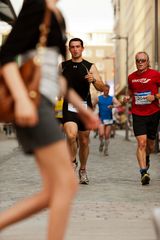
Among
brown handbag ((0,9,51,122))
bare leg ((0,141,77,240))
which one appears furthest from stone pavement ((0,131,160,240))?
brown handbag ((0,9,51,122))

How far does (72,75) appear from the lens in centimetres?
902

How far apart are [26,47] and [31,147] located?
1.75ft

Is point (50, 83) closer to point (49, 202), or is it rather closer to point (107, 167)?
point (49, 202)

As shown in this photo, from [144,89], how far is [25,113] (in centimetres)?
615

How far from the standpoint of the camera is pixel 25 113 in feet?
10.9

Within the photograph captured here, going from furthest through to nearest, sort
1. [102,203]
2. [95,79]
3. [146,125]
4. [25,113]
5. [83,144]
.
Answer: [146,125]
[83,144]
[95,79]
[102,203]
[25,113]

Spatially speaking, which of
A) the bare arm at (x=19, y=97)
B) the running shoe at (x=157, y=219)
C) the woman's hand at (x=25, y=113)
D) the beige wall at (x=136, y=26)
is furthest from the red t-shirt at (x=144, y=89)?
the beige wall at (x=136, y=26)

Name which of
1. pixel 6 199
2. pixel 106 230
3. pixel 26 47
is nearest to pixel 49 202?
pixel 26 47

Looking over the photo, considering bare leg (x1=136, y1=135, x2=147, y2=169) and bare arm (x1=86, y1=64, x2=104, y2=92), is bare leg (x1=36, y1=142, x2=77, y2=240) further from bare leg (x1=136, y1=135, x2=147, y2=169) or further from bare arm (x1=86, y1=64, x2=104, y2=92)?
bare leg (x1=136, y1=135, x2=147, y2=169)

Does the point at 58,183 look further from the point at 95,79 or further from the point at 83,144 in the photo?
the point at 83,144

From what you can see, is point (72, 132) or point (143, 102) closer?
point (72, 132)

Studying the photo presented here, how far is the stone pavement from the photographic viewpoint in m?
5.38

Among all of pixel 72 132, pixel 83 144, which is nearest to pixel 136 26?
pixel 83 144

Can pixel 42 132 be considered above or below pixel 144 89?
above
